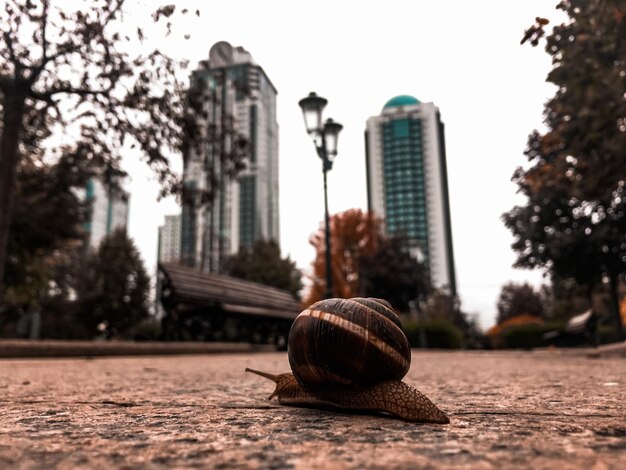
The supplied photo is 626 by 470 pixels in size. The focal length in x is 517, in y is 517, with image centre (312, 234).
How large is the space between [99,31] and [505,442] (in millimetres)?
7122

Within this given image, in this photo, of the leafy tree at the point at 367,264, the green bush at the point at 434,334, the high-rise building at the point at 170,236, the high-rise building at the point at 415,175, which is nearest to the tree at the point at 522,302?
the high-rise building at the point at 415,175

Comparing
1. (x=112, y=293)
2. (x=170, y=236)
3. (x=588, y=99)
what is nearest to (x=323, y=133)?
(x=588, y=99)

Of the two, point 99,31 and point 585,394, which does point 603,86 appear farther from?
point 99,31

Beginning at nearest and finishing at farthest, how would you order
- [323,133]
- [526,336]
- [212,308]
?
[212,308]
[323,133]
[526,336]

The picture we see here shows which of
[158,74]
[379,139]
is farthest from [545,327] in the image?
[379,139]

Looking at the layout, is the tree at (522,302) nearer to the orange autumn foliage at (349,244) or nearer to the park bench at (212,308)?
the orange autumn foliage at (349,244)

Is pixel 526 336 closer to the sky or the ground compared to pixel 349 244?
closer to the ground

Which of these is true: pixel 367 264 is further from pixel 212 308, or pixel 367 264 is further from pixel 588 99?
pixel 588 99

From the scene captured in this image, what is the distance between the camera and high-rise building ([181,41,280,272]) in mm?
8383

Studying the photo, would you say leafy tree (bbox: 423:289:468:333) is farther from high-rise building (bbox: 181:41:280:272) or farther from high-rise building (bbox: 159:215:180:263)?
high-rise building (bbox: 159:215:180:263)

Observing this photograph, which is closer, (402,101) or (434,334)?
(434,334)

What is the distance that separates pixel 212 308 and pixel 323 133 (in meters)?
4.27

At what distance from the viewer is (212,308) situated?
379 inches

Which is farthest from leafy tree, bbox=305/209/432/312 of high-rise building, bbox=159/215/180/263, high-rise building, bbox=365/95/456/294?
high-rise building, bbox=159/215/180/263
